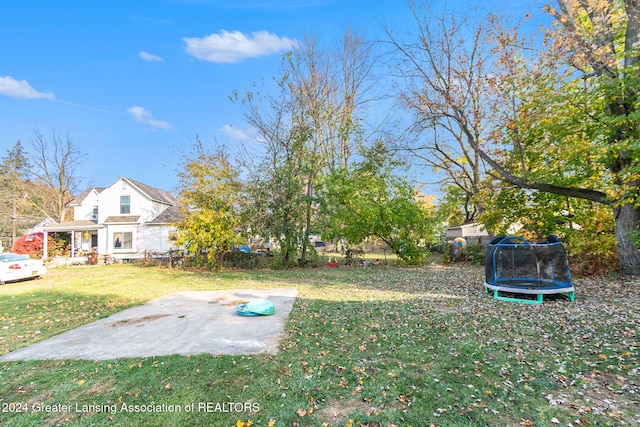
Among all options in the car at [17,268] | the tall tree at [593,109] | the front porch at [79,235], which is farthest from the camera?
the front porch at [79,235]

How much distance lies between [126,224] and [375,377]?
23039 millimetres

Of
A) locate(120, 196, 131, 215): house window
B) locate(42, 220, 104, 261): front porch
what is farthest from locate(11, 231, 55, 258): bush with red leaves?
locate(120, 196, 131, 215): house window

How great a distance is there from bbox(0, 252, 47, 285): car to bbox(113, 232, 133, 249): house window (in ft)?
29.3

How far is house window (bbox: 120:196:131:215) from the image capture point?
21.6m

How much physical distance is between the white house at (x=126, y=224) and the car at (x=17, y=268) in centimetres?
834

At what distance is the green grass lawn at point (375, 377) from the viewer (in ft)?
8.44

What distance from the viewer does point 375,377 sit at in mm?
3227

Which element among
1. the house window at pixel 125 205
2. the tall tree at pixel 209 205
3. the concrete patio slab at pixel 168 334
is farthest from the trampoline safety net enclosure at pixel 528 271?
the house window at pixel 125 205

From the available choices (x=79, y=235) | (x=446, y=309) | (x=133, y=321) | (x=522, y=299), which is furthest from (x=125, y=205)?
(x=522, y=299)

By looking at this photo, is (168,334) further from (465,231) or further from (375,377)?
(465,231)

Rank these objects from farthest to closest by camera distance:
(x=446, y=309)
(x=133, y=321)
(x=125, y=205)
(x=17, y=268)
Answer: (x=125, y=205) < (x=17, y=268) < (x=446, y=309) < (x=133, y=321)

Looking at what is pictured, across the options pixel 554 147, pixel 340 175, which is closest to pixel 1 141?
pixel 340 175

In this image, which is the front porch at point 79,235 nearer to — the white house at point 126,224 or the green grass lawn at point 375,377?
the white house at point 126,224

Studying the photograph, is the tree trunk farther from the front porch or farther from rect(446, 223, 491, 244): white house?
the front porch
